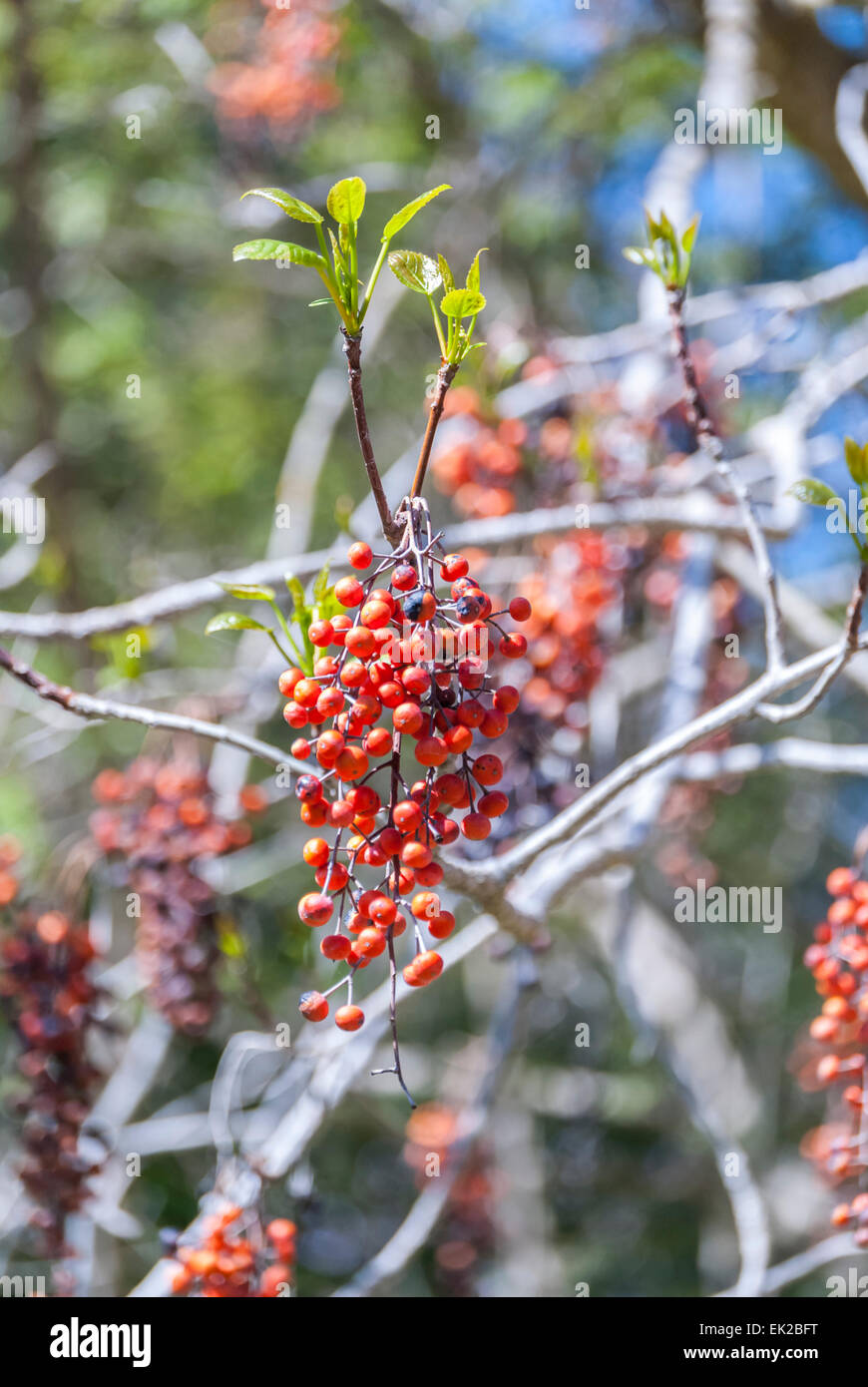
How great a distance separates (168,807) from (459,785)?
1267 mm

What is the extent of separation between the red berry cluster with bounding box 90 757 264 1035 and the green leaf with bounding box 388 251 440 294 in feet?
4.55

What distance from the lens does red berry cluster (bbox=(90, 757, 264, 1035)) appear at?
219 centimetres

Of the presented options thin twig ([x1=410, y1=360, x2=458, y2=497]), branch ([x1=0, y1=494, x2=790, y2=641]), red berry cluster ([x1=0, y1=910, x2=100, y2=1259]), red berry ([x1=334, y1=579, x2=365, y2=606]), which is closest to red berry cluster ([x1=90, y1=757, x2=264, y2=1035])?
red berry cluster ([x1=0, y1=910, x2=100, y2=1259])

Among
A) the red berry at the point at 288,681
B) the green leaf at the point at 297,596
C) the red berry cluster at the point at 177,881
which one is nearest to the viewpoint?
the red berry at the point at 288,681

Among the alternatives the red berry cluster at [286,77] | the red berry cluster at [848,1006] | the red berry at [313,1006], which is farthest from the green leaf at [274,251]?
the red berry cluster at [286,77]

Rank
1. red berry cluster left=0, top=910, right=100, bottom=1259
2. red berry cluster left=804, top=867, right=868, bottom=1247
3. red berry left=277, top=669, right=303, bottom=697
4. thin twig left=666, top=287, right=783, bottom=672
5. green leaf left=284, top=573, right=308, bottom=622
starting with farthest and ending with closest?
red berry cluster left=0, top=910, right=100, bottom=1259, red berry cluster left=804, top=867, right=868, bottom=1247, thin twig left=666, top=287, right=783, bottom=672, green leaf left=284, top=573, right=308, bottom=622, red berry left=277, top=669, right=303, bottom=697

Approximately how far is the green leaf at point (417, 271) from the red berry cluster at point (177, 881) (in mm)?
1386

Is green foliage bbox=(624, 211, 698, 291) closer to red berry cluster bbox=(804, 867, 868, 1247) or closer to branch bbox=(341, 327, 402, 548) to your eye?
branch bbox=(341, 327, 402, 548)

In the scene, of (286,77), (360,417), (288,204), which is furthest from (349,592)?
(286,77)

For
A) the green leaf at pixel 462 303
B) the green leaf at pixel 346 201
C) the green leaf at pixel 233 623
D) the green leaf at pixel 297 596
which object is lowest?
the green leaf at pixel 233 623

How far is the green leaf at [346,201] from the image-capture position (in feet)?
3.54

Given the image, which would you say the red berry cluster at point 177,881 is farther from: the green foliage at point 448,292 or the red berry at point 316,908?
the green foliage at point 448,292

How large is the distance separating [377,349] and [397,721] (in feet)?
13.2

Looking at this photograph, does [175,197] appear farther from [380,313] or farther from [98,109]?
[380,313]
